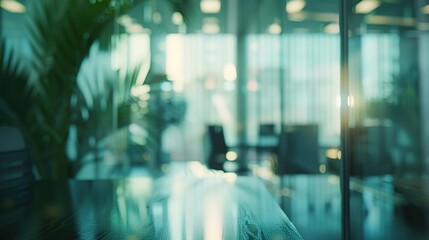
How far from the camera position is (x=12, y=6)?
3.56 m

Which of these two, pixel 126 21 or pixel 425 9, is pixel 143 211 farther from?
pixel 425 9

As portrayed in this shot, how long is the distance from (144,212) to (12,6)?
339cm

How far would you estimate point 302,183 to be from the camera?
4.76 meters

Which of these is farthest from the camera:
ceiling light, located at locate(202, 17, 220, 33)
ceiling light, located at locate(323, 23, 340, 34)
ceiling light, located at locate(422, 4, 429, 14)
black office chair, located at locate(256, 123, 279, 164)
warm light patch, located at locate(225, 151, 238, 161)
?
ceiling light, located at locate(422, 4, 429, 14)

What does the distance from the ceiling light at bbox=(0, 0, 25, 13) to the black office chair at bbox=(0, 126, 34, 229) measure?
8.18ft

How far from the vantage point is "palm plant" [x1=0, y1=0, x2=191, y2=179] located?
2.21 metres

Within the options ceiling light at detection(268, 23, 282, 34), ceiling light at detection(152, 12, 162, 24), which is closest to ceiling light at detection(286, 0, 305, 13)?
ceiling light at detection(268, 23, 282, 34)

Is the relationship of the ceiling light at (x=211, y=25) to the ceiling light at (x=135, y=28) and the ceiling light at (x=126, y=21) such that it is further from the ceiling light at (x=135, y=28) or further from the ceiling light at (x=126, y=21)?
the ceiling light at (x=126, y=21)

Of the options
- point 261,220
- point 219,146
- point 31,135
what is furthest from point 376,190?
point 261,220

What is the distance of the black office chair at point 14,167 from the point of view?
48.2 inches

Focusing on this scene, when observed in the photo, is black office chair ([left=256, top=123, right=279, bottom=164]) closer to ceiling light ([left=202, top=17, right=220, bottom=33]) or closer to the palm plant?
ceiling light ([left=202, top=17, right=220, bottom=33])

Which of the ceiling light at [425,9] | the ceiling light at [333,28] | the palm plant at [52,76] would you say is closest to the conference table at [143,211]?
the ceiling light at [333,28]

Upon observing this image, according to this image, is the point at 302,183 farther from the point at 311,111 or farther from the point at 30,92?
the point at 30,92

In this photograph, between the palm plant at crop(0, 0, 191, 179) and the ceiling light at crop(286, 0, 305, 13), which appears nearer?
the palm plant at crop(0, 0, 191, 179)
